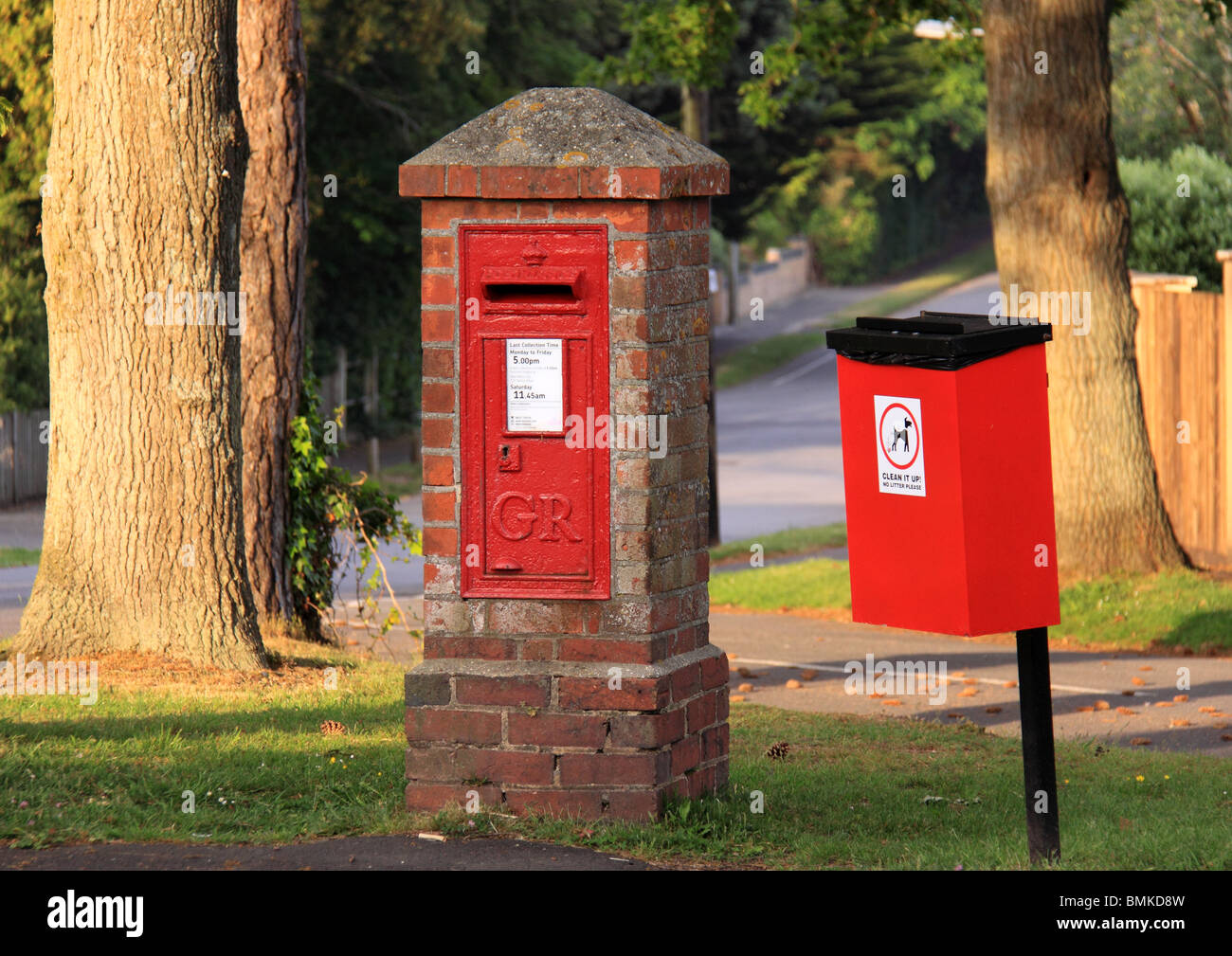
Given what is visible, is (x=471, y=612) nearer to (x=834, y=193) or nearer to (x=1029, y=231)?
(x=1029, y=231)

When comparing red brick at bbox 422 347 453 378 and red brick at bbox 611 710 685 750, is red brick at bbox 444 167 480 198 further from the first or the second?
red brick at bbox 611 710 685 750

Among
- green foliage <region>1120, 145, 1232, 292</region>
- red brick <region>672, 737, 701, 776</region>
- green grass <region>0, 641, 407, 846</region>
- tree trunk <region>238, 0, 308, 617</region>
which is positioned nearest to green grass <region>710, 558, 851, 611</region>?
tree trunk <region>238, 0, 308, 617</region>

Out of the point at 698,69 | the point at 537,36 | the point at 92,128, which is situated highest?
the point at 537,36

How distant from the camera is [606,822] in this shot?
18.6 feet

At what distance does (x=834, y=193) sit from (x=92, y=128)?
5058 centimetres

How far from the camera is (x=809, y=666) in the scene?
36.4 ft

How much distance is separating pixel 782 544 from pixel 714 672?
12488 millimetres

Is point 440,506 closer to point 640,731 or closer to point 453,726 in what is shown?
point 453,726

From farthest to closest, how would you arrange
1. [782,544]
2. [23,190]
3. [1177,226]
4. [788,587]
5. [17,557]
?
→ [23,190]
[1177,226]
[782,544]
[17,557]
[788,587]

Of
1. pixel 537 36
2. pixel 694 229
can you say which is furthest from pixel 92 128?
Result: pixel 537 36

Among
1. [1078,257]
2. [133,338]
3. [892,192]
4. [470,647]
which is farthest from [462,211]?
[892,192]

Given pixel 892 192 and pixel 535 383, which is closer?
pixel 535 383

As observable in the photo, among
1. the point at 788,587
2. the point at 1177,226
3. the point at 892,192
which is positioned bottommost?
the point at 788,587

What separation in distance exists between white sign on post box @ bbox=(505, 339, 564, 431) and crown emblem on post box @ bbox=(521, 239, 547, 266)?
10.4 inches
